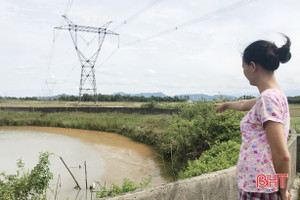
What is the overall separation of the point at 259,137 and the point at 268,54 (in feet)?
1.58

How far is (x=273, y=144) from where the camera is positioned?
4.26 feet

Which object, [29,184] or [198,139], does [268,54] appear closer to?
[29,184]

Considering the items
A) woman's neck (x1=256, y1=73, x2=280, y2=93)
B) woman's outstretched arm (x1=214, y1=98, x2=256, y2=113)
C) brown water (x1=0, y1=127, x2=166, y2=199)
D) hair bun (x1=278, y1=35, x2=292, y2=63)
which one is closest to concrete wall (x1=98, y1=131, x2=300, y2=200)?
woman's outstretched arm (x1=214, y1=98, x2=256, y2=113)

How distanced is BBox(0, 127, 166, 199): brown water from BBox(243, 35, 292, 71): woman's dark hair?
209 inches

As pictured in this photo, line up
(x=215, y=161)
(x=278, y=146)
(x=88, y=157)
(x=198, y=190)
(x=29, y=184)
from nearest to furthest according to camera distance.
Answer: (x=278, y=146) → (x=198, y=190) → (x=29, y=184) → (x=215, y=161) → (x=88, y=157)

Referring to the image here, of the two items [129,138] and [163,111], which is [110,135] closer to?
[129,138]

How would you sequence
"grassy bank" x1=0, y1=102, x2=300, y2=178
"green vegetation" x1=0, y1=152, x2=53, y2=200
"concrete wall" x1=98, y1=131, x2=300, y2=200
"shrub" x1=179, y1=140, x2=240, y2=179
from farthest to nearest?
"grassy bank" x1=0, y1=102, x2=300, y2=178 < "green vegetation" x1=0, y1=152, x2=53, y2=200 < "shrub" x1=179, y1=140, x2=240, y2=179 < "concrete wall" x1=98, y1=131, x2=300, y2=200

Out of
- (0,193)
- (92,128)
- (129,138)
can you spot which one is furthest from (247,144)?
(92,128)

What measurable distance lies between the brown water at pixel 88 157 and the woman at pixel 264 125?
16.4ft

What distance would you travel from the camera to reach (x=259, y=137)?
1425 mm

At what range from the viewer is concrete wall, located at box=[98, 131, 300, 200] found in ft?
7.30

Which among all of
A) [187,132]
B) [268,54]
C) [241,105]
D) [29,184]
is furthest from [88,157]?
[268,54]

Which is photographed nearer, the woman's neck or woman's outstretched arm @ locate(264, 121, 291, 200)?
woman's outstretched arm @ locate(264, 121, 291, 200)

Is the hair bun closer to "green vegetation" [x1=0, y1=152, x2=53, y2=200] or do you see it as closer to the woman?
the woman
